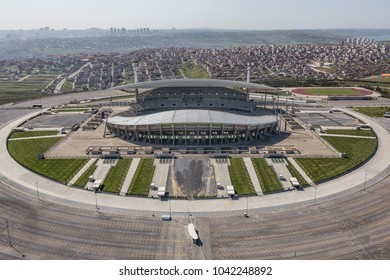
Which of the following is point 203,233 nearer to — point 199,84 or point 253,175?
point 253,175

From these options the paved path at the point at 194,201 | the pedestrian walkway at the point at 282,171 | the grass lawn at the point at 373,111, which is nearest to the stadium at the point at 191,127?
the pedestrian walkway at the point at 282,171

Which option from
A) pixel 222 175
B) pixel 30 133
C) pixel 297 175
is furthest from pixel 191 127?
pixel 30 133

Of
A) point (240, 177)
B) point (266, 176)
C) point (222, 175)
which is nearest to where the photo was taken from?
point (240, 177)

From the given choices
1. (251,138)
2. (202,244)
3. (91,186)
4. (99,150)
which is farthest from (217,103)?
(202,244)

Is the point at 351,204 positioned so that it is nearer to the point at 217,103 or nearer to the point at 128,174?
the point at 128,174

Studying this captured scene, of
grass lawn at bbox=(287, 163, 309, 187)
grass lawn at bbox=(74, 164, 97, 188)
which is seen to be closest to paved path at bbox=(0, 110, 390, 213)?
grass lawn at bbox=(74, 164, 97, 188)

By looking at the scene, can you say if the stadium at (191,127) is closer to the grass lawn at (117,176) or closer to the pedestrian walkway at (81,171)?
the grass lawn at (117,176)

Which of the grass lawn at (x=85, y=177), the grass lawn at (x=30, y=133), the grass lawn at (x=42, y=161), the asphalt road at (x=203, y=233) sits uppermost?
the grass lawn at (x=30, y=133)
